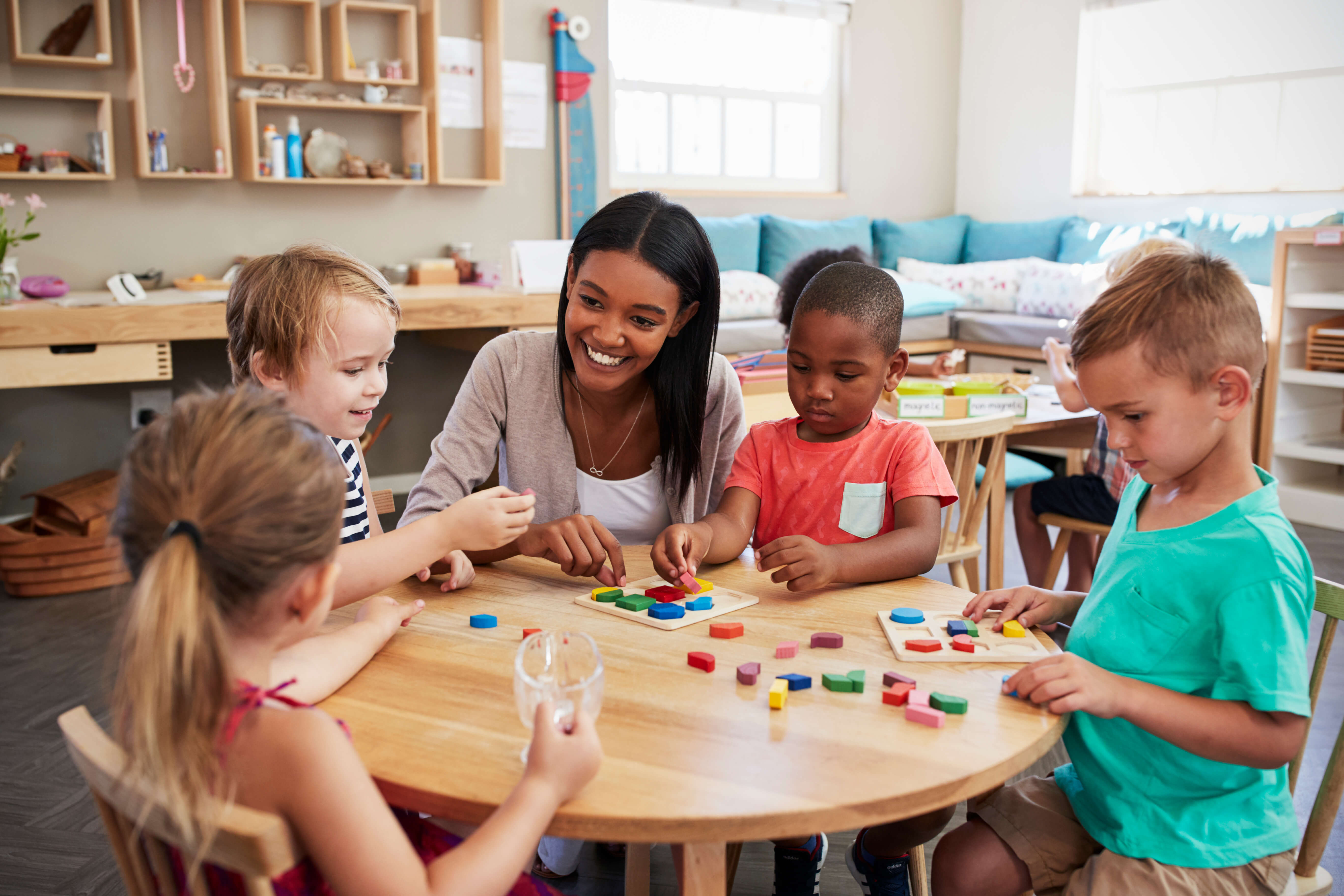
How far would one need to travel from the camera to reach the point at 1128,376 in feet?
3.47

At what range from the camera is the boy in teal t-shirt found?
96 cm

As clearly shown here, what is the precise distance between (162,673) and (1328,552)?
4034 mm

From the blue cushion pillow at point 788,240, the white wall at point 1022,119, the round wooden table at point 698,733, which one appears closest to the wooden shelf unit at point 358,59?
the blue cushion pillow at point 788,240

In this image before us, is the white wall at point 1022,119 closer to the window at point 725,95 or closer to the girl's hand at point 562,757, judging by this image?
the window at point 725,95

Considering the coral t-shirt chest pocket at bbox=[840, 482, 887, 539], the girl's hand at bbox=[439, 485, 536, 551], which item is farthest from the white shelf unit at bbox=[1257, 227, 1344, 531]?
the girl's hand at bbox=[439, 485, 536, 551]

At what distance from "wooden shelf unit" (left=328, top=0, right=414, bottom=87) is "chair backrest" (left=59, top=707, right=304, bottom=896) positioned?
12.0ft

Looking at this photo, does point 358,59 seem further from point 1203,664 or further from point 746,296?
point 1203,664

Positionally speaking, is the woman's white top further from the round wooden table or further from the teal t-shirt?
the teal t-shirt

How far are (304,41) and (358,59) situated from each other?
23cm

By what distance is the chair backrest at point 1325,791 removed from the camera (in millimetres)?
1118

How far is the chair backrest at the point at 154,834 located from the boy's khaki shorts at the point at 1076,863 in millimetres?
790

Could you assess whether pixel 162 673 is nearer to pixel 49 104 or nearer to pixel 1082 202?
pixel 49 104

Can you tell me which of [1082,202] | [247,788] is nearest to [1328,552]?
[1082,202]

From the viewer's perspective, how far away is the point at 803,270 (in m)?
3.02
